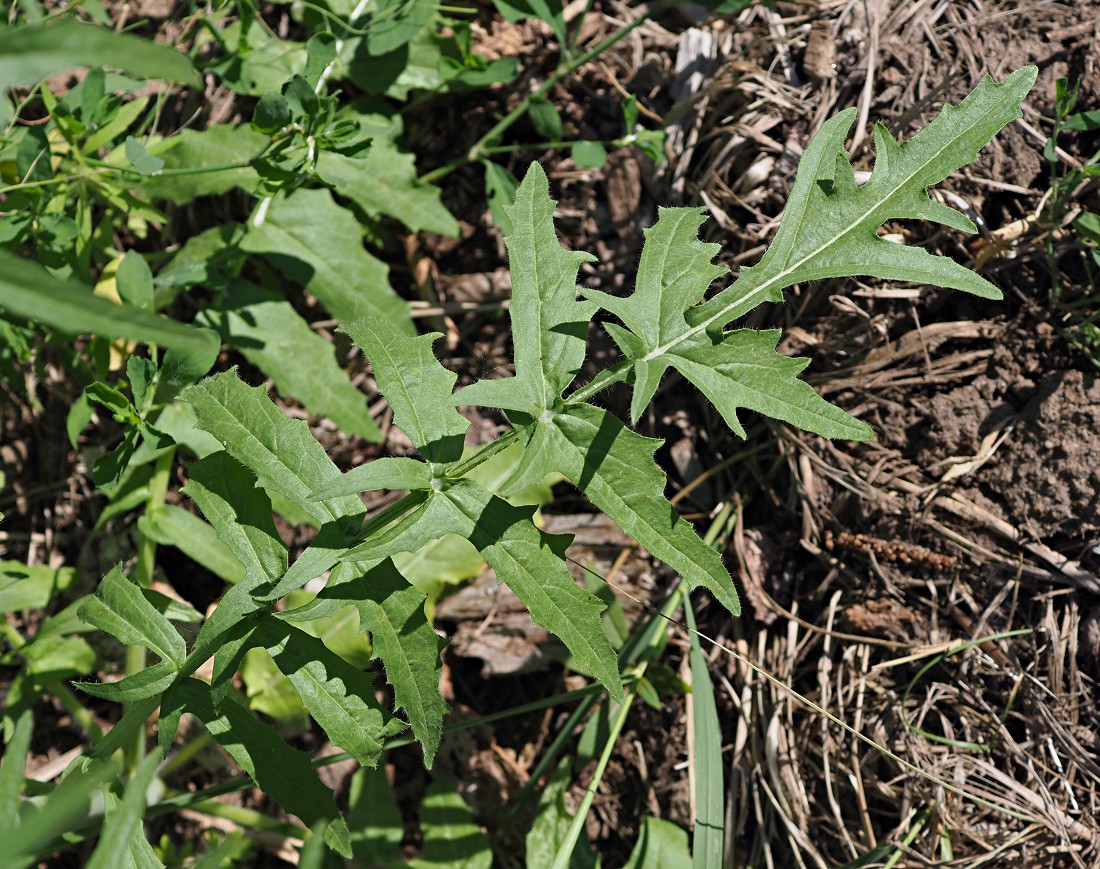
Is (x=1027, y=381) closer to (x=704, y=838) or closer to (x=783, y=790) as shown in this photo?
(x=783, y=790)

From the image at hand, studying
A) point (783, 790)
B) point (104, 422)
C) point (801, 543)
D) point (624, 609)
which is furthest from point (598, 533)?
point (104, 422)

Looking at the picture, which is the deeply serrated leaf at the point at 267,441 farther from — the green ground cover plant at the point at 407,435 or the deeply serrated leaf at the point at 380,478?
the deeply serrated leaf at the point at 380,478

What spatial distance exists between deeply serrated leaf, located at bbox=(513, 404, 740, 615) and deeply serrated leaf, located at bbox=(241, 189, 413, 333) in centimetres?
140

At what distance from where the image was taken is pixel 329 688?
220cm

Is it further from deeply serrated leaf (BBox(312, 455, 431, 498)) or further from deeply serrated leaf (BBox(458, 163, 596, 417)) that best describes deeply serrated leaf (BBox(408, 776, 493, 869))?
deeply serrated leaf (BBox(458, 163, 596, 417))

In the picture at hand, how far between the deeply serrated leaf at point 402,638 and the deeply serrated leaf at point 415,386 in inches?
12.7

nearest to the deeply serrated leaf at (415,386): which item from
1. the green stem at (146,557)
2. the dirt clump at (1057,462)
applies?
the green stem at (146,557)

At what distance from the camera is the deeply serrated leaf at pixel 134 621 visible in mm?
2279

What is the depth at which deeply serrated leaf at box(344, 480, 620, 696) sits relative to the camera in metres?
2.03

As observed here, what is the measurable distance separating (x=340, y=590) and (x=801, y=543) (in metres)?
1.88

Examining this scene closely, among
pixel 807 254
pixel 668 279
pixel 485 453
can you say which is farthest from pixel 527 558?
pixel 807 254

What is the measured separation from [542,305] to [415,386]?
376mm

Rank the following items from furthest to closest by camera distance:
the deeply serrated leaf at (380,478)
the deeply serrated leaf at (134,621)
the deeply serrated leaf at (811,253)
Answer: the deeply serrated leaf at (134,621) < the deeply serrated leaf at (811,253) < the deeply serrated leaf at (380,478)

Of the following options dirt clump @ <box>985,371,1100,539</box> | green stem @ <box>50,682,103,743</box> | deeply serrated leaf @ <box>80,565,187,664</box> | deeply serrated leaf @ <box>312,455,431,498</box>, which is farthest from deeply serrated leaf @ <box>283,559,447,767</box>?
dirt clump @ <box>985,371,1100,539</box>
